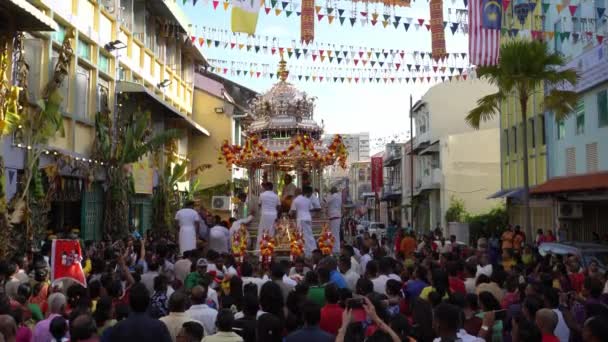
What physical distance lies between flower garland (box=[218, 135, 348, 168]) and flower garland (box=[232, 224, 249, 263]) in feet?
12.4

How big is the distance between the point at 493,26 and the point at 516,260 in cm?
723

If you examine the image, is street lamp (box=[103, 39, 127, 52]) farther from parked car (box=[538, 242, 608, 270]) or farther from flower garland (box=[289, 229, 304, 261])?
parked car (box=[538, 242, 608, 270])

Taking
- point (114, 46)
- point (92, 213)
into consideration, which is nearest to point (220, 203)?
point (114, 46)

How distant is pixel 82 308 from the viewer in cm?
666

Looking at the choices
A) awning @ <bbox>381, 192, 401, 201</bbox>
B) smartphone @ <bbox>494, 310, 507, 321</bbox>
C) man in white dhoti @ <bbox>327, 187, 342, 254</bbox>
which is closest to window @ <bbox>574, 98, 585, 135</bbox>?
man in white dhoti @ <bbox>327, 187, 342, 254</bbox>

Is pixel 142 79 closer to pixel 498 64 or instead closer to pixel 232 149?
pixel 232 149

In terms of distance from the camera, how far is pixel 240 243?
1556 centimetres

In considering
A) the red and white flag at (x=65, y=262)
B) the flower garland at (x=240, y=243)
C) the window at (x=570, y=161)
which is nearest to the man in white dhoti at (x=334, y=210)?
the flower garland at (x=240, y=243)

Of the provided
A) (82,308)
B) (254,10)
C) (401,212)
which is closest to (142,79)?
(254,10)

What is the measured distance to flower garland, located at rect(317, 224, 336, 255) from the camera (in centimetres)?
1575

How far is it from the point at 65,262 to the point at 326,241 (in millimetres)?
7852

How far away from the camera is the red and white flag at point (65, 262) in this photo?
9133 millimetres

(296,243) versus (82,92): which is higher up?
(82,92)

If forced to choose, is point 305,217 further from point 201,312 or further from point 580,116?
point 580,116
